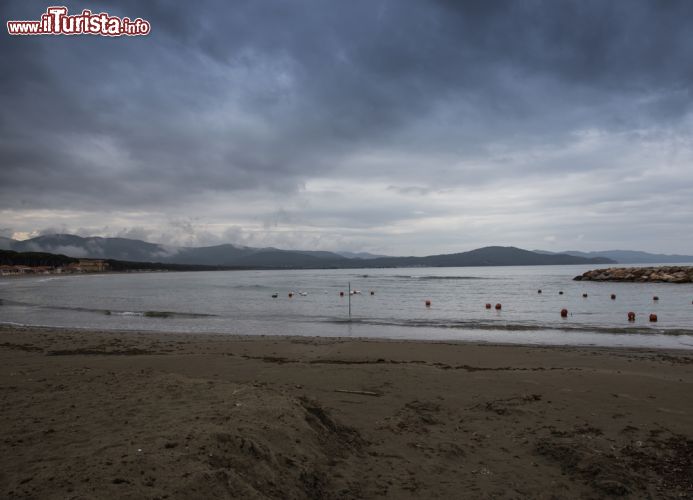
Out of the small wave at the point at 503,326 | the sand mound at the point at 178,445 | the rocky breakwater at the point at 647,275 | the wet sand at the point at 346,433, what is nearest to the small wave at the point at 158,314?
the small wave at the point at 503,326

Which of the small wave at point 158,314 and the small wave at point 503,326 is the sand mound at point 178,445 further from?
the small wave at point 158,314

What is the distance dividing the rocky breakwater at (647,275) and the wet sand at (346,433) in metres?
71.8

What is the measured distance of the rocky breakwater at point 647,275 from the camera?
67.3 m

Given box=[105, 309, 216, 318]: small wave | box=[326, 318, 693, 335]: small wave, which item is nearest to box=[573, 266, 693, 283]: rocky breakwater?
box=[326, 318, 693, 335]: small wave

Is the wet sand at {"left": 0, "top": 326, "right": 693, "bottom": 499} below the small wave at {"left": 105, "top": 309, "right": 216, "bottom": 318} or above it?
above

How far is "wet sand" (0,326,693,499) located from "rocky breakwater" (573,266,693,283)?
71778 millimetres

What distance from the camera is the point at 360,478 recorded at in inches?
185

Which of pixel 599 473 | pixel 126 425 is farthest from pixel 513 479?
pixel 126 425

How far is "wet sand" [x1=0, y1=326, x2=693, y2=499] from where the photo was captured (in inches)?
154

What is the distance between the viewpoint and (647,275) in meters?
73.9

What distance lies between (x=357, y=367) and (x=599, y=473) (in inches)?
244

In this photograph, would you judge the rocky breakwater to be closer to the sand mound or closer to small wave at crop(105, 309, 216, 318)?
small wave at crop(105, 309, 216, 318)

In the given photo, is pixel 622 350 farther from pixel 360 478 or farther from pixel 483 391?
pixel 360 478

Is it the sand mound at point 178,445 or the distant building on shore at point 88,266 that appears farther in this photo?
the distant building on shore at point 88,266
